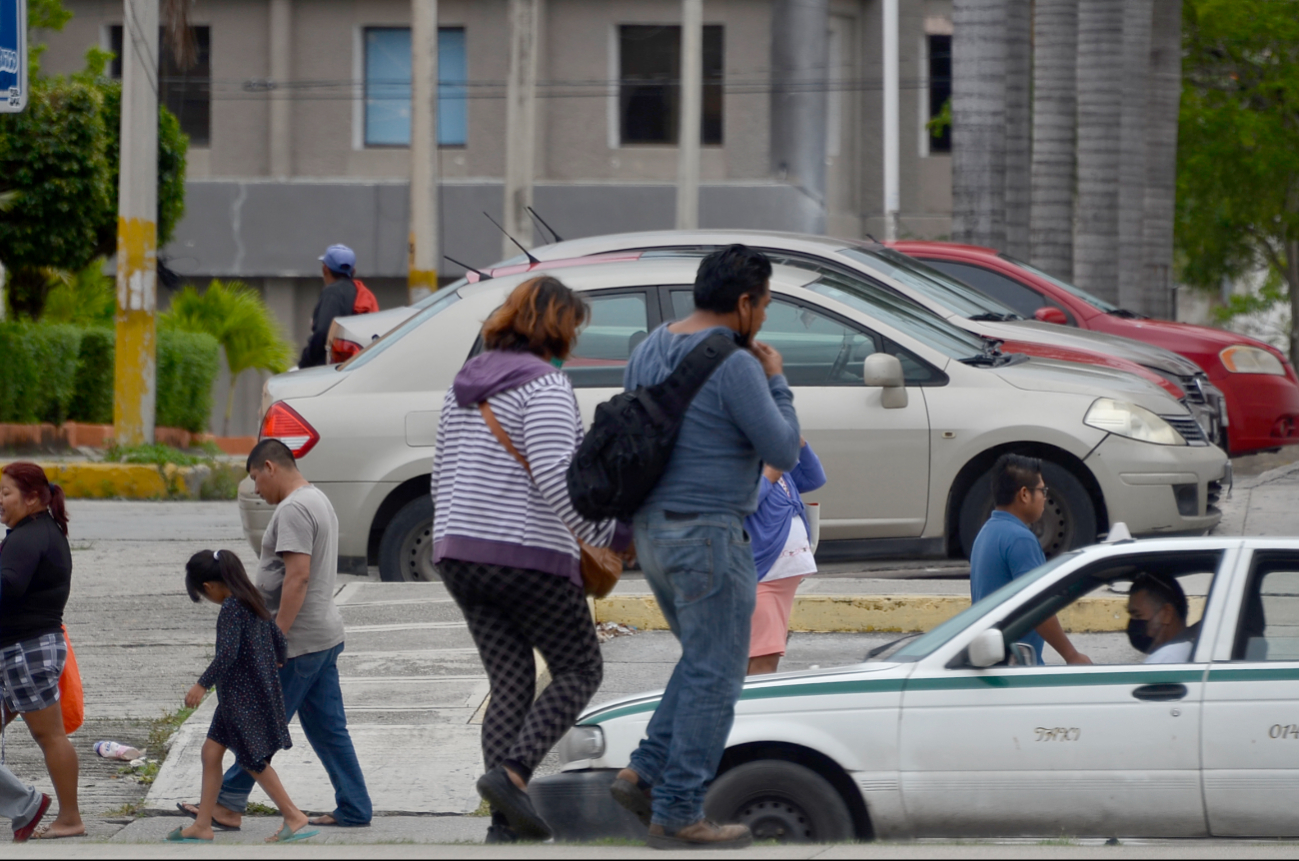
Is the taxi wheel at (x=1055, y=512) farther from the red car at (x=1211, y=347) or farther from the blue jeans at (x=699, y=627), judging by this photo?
the blue jeans at (x=699, y=627)

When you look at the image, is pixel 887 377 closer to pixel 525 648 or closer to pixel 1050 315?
pixel 525 648

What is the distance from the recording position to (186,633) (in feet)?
30.1

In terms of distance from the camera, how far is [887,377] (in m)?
8.45

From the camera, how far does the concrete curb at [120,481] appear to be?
49.9ft

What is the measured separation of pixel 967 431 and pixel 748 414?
4.44 m

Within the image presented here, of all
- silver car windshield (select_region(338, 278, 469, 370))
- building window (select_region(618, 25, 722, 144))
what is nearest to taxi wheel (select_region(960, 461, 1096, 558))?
silver car windshield (select_region(338, 278, 469, 370))

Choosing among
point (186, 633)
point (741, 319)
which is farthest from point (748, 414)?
point (186, 633)

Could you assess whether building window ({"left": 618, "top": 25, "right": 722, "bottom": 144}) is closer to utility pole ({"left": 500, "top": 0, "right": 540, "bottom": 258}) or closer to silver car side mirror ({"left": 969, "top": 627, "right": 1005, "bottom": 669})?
utility pole ({"left": 500, "top": 0, "right": 540, "bottom": 258})

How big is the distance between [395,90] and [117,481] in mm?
16730

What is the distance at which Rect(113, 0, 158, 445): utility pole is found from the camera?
1568 cm

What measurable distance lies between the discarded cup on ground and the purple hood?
3.10 metres

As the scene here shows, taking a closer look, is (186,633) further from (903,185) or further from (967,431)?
(903,185)

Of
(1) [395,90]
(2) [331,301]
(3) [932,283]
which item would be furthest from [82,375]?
(1) [395,90]

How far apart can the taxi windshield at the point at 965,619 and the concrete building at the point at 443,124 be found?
24.0m
